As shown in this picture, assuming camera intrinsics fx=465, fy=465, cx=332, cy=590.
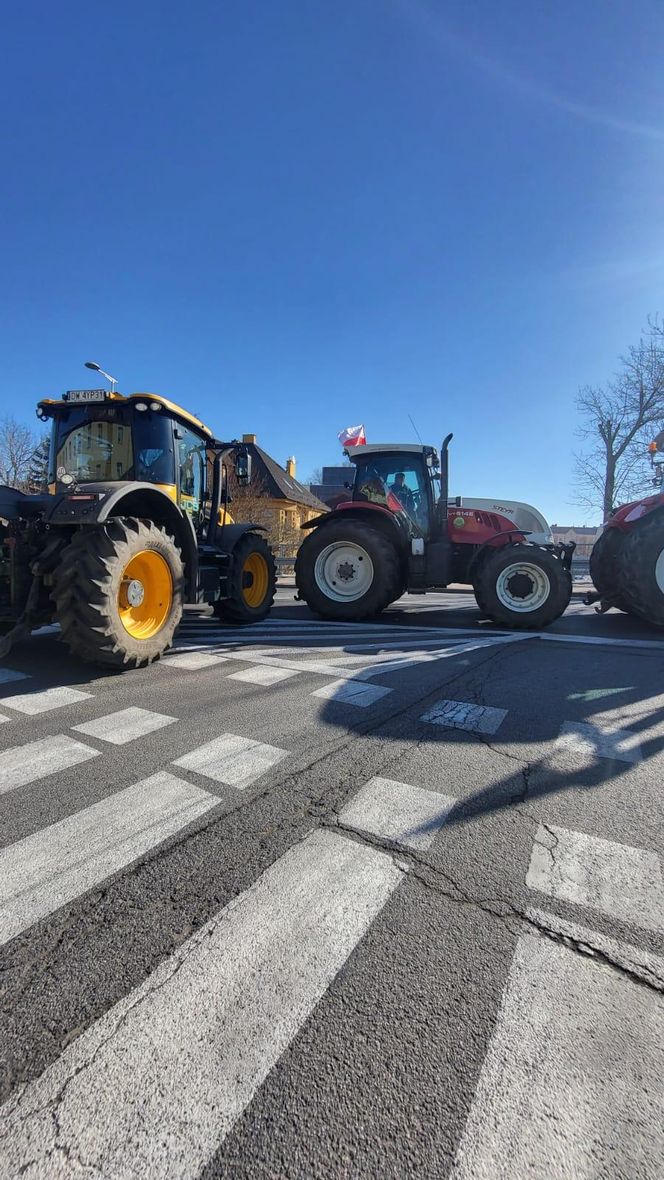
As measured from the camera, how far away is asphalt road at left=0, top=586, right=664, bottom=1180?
917mm

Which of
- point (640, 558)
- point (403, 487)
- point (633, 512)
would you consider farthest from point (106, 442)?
point (633, 512)

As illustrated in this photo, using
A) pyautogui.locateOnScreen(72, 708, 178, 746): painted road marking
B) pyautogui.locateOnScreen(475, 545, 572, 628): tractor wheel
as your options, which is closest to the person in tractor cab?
pyautogui.locateOnScreen(475, 545, 572, 628): tractor wheel

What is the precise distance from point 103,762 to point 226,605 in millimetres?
4360

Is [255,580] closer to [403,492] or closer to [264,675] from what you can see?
[403,492]

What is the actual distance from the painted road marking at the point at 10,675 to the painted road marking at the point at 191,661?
1.10m

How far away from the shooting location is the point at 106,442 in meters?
5.25

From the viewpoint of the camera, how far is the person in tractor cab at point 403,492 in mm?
7629

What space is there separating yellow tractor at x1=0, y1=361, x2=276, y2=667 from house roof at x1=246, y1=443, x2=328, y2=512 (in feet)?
64.3

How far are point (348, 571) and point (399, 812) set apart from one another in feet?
17.9

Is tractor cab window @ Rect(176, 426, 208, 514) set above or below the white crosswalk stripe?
above

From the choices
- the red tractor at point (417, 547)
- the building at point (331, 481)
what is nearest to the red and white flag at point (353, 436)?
the red tractor at point (417, 547)

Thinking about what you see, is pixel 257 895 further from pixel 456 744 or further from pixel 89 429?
pixel 89 429

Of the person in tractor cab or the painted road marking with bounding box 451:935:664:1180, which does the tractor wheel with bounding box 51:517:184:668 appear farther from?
the person in tractor cab

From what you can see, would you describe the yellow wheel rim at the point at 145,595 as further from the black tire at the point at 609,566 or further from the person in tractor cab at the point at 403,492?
the black tire at the point at 609,566
